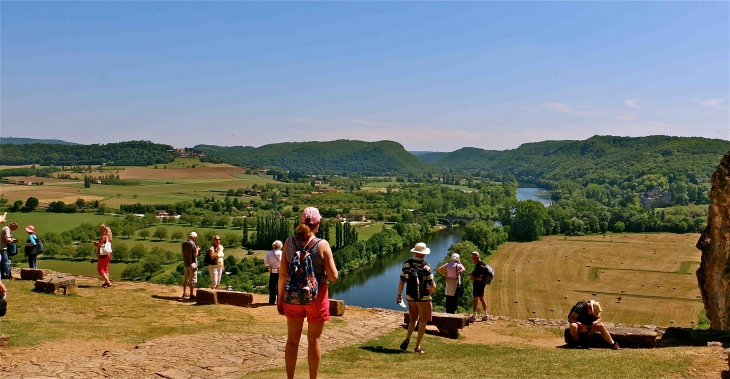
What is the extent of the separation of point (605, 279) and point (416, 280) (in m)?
67.8

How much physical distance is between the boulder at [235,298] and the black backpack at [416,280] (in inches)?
269

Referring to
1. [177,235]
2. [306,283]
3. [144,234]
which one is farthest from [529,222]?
[306,283]

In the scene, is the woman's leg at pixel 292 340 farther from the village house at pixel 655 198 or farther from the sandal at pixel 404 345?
the village house at pixel 655 198

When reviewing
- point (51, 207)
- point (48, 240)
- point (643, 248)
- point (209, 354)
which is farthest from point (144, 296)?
point (51, 207)

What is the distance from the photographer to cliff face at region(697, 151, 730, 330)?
19703 millimetres

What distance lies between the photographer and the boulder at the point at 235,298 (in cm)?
1647

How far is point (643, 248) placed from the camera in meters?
95.1

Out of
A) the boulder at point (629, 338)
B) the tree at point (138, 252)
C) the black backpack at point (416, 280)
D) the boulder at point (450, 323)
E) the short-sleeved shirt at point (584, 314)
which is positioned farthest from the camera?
the tree at point (138, 252)

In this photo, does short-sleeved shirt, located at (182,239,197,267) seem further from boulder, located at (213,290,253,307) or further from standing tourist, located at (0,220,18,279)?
standing tourist, located at (0,220,18,279)

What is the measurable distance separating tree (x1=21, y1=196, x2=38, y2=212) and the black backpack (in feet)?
400

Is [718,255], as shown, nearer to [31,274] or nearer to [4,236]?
[31,274]

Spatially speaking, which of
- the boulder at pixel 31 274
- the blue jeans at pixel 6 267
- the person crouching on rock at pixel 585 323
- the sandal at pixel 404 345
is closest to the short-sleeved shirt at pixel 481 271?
the person crouching on rock at pixel 585 323

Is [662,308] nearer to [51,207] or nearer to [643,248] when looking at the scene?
[643,248]

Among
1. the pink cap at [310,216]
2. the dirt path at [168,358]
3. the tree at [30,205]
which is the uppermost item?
the pink cap at [310,216]
